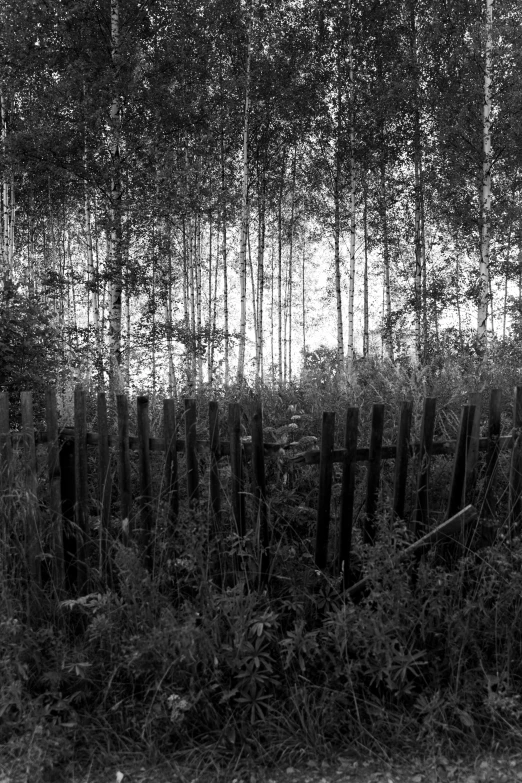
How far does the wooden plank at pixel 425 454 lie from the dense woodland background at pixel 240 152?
3946 millimetres

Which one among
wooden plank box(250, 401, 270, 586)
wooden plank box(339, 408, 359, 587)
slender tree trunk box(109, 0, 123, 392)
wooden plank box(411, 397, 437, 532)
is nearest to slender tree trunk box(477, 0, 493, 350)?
slender tree trunk box(109, 0, 123, 392)

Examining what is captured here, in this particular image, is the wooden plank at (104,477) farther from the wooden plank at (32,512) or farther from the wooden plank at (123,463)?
the wooden plank at (32,512)

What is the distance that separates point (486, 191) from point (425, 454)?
12128 mm

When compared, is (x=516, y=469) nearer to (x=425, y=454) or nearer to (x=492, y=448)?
(x=492, y=448)

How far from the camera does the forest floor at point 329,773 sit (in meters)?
2.50

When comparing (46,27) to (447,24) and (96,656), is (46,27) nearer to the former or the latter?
(447,24)

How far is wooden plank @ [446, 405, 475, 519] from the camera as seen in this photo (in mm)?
3484

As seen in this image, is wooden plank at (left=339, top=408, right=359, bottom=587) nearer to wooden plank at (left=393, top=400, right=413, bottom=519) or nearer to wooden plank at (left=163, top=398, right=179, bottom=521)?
wooden plank at (left=393, top=400, right=413, bottom=519)

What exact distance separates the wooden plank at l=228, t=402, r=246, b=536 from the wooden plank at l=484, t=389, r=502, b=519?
4.85ft

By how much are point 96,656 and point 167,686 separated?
0.46m

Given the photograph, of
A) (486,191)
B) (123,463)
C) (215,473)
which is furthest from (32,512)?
(486,191)

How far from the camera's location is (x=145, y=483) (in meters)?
3.66

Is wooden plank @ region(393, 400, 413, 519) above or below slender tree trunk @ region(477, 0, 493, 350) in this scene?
below

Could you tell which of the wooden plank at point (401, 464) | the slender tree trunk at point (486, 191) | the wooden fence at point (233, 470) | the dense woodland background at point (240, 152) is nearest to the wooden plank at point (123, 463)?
the wooden fence at point (233, 470)
